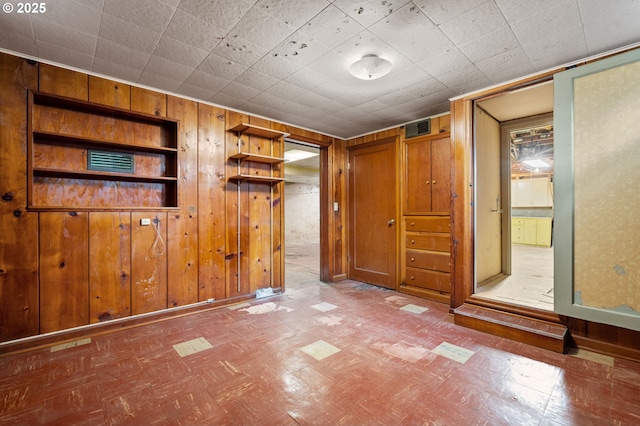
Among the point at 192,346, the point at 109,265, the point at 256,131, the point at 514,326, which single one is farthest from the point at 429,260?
the point at 109,265

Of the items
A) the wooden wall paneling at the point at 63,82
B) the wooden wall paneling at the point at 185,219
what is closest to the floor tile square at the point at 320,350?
the wooden wall paneling at the point at 185,219

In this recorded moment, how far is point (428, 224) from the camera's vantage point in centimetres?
376

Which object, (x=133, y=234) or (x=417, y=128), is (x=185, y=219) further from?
(x=417, y=128)

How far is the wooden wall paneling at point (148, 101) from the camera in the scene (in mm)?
2797

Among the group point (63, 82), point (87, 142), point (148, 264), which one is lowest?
point (148, 264)

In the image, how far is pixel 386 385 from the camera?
5.82 ft

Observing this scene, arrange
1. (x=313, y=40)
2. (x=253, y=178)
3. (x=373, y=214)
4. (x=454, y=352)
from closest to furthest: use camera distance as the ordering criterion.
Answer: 1. (x=313, y=40)
2. (x=454, y=352)
3. (x=253, y=178)
4. (x=373, y=214)

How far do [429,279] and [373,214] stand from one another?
4.29 ft

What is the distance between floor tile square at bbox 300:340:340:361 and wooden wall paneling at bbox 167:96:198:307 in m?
1.60

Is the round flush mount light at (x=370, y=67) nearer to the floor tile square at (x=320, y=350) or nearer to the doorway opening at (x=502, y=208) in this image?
the doorway opening at (x=502, y=208)

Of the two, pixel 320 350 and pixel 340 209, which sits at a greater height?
pixel 340 209

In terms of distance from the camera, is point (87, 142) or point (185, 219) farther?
point (185, 219)

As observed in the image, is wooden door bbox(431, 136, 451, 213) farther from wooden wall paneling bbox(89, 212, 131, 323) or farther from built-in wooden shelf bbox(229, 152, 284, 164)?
wooden wall paneling bbox(89, 212, 131, 323)

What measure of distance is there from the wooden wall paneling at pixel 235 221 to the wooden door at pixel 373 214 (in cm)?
193
